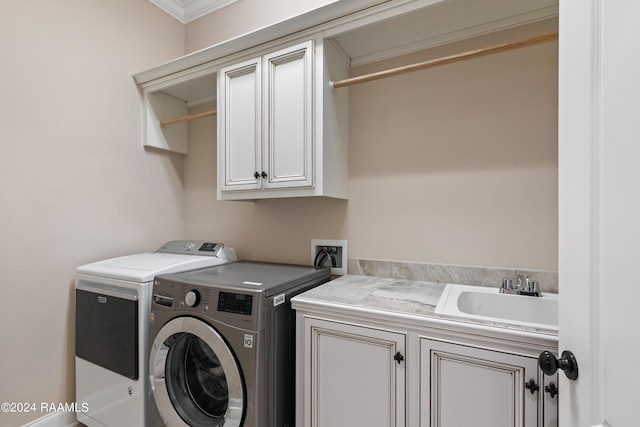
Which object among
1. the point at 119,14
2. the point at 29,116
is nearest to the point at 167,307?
the point at 29,116

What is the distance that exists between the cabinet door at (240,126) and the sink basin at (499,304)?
116 centimetres

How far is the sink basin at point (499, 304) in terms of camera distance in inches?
50.8

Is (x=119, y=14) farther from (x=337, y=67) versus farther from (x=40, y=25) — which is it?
(x=337, y=67)

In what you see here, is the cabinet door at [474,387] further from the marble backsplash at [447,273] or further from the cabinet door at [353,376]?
the marble backsplash at [447,273]

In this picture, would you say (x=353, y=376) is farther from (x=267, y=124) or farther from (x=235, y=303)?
(x=267, y=124)

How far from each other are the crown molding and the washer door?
2451 mm

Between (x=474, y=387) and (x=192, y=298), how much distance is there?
3.93 feet

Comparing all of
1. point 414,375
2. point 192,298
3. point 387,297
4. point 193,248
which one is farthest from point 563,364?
point 193,248

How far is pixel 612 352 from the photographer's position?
55 cm

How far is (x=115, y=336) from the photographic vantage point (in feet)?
5.40

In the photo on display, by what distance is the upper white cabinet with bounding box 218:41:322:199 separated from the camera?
1.61m

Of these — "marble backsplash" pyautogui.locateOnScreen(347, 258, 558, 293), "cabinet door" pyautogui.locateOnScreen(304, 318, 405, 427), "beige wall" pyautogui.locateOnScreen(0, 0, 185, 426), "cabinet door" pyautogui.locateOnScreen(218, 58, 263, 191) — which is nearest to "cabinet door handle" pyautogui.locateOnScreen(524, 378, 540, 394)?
"cabinet door" pyautogui.locateOnScreen(304, 318, 405, 427)

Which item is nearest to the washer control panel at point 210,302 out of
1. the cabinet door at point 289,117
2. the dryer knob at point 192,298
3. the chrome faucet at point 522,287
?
the dryer knob at point 192,298

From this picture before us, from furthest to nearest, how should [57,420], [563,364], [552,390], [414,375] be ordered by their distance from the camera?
[57,420] → [414,375] → [552,390] → [563,364]
